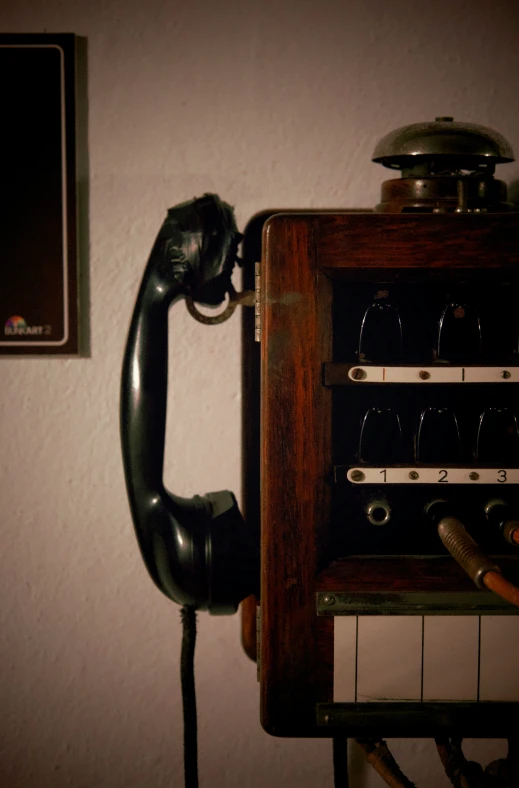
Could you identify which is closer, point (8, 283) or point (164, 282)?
point (164, 282)

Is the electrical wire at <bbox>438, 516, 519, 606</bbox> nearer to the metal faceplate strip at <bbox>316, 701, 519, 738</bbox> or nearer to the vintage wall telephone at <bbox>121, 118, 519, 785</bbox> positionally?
the vintage wall telephone at <bbox>121, 118, 519, 785</bbox>

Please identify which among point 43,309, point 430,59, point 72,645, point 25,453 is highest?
point 430,59

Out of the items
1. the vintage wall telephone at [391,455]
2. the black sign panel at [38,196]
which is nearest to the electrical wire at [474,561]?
the vintage wall telephone at [391,455]

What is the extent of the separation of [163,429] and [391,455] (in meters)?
0.26

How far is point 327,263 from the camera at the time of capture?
0.65 m

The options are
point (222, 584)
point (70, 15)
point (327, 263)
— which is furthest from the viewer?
point (70, 15)

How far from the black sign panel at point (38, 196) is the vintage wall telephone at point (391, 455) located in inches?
14.2

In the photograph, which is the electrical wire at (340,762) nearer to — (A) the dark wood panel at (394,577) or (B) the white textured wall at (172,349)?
(B) the white textured wall at (172,349)

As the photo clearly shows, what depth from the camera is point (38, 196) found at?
92 cm

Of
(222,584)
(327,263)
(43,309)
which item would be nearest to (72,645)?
(222,584)

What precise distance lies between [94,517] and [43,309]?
1.01ft

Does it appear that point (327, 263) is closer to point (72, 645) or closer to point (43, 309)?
point (43, 309)

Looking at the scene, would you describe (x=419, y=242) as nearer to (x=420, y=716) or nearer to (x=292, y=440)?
(x=292, y=440)

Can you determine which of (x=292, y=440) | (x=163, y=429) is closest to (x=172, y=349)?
(x=163, y=429)
